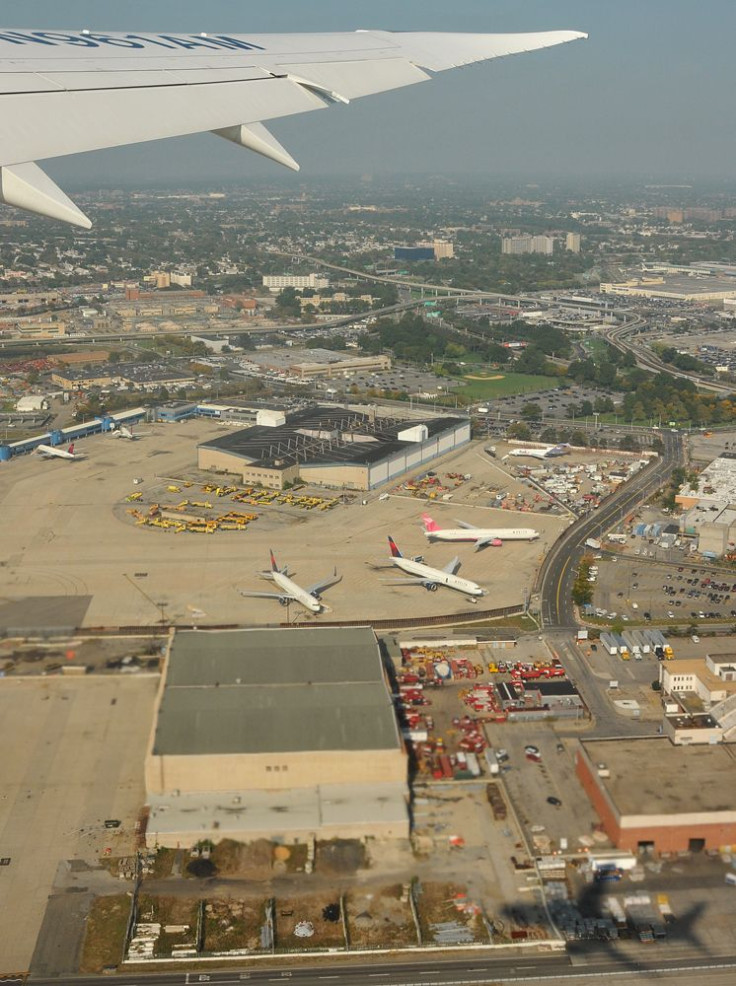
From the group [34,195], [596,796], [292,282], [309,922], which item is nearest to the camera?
[34,195]

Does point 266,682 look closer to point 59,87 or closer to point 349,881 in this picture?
point 349,881

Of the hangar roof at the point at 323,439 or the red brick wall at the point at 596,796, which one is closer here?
the red brick wall at the point at 596,796

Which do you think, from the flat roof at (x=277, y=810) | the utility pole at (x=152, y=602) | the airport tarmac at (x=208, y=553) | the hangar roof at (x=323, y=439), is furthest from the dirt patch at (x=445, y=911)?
the hangar roof at (x=323, y=439)

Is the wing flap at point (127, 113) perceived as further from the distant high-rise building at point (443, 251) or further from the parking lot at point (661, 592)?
the distant high-rise building at point (443, 251)

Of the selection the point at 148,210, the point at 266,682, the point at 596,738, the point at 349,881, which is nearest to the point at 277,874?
the point at 349,881

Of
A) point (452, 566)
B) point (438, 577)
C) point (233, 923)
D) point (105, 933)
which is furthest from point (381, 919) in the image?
point (452, 566)

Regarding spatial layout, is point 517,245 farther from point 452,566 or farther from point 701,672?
point 701,672
